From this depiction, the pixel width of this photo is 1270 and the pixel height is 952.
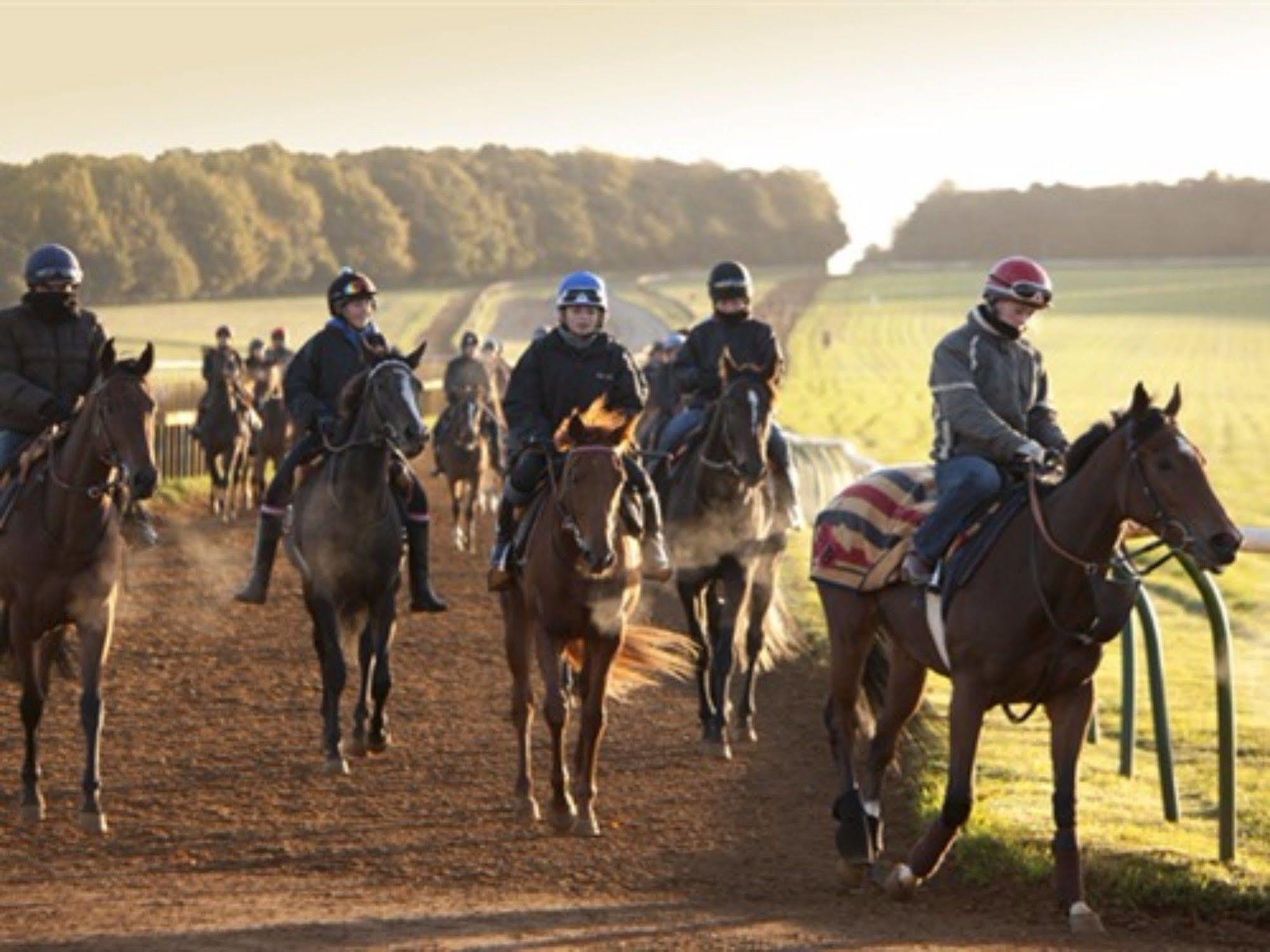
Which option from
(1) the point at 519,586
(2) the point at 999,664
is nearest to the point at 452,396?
(1) the point at 519,586

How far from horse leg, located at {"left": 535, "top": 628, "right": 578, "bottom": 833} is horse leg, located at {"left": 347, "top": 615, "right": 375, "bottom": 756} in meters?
1.94

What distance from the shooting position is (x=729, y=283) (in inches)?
586

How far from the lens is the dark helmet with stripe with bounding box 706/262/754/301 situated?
1488 centimetres

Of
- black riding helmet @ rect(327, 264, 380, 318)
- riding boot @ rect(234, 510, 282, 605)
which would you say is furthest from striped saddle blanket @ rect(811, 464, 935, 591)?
riding boot @ rect(234, 510, 282, 605)

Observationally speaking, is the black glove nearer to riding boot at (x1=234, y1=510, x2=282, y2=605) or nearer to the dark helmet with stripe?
riding boot at (x1=234, y1=510, x2=282, y2=605)

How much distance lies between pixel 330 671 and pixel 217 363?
52.3ft

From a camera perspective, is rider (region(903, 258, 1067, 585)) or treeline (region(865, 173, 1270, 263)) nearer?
rider (region(903, 258, 1067, 585))

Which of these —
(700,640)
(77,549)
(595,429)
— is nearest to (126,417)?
(77,549)

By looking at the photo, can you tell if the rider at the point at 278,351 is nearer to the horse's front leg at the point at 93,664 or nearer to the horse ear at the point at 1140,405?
the horse's front leg at the point at 93,664

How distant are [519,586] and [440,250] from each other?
9533cm

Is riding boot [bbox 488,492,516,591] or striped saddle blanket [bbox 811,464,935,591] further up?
striped saddle blanket [bbox 811,464,935,591]

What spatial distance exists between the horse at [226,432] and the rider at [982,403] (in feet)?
61.5

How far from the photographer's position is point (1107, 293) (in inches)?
4094

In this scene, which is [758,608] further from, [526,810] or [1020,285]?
[1020,285]
